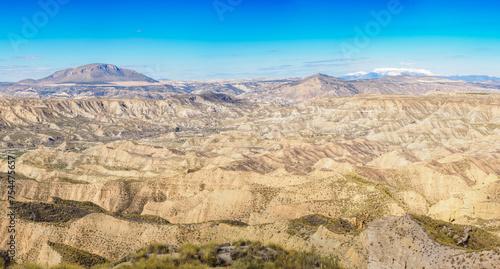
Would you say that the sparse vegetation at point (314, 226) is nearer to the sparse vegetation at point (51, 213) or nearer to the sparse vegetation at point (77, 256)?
the sparse vegetation at point (51, 213)

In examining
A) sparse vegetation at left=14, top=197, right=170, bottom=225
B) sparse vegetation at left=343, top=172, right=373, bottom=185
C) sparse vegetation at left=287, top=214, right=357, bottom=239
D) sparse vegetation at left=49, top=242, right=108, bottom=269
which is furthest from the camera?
sparse vegetation at left=343, top=172, right=373, bottom=185

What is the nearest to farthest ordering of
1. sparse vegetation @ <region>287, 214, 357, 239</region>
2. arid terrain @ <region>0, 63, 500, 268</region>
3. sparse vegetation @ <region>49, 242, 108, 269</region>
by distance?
1. arid terrain @ <region>0, 63, 500, 268</region>
2. sparse vegetation @ <region>287, 214, 357, 239</region>
3. sparse vegetation @ <region>49, 242, 108, 269</region>

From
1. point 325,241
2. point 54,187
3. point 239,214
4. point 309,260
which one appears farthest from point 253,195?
point 54,187

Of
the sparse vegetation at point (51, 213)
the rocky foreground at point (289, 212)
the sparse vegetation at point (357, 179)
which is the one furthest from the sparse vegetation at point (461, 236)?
the sparse vegetation at point (51, 213)

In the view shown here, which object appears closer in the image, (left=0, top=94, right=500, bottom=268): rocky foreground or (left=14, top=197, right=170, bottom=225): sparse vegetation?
(left=0, top=94, right=500, bottom=268): rocky foreground

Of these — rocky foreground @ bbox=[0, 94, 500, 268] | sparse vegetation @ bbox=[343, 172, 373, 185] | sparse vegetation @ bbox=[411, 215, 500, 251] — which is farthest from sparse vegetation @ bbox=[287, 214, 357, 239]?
sparse vegetation @ bbox=[343, 172, 373, 185]

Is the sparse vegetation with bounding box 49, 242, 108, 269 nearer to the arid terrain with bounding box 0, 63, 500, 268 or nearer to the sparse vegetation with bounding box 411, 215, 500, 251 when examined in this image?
the arid terrain with bounding box 0, 63, 500, 268

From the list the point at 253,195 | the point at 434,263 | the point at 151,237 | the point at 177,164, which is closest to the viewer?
the point at 434,263

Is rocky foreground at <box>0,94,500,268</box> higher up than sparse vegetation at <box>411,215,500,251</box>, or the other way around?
sparse vegetation at <box>411,215,500,251</box>

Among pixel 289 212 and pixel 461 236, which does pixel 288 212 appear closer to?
pixel 289 212

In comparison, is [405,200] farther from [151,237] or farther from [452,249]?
[151,237]

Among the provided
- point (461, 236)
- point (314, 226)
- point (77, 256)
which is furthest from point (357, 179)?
point (77, 256)
